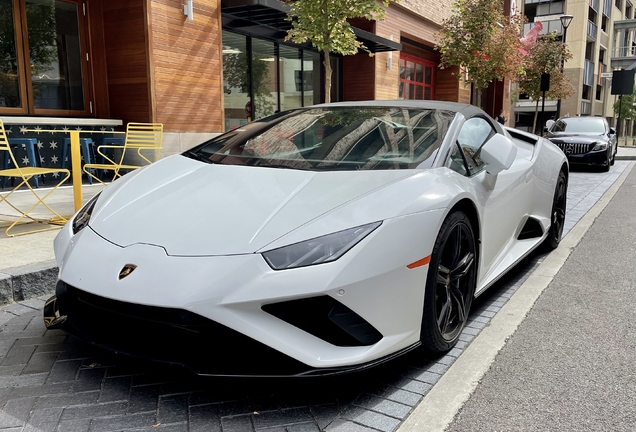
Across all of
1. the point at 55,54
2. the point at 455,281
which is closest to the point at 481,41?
the point at 55,54

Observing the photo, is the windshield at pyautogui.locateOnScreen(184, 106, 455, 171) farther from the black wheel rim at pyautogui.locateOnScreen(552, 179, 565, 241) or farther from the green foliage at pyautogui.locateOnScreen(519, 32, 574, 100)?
the green foliage at pyautogui.locateOnScreen(519, 32, 574, 100)

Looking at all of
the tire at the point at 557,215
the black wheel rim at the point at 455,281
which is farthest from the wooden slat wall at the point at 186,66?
the black wheel rim at the point at 455,281

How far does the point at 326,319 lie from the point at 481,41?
55.1 feet

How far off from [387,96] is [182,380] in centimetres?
1561

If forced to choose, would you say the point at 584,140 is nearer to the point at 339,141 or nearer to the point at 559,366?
the point at 339,141

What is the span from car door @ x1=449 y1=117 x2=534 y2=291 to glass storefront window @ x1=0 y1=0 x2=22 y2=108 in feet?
25.4

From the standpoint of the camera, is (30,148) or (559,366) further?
(30,148)

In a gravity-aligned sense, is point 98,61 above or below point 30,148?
above

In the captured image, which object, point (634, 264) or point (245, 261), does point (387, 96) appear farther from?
point (245, 261)

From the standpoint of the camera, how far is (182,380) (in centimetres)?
255

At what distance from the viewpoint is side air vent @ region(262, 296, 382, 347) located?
6.94ft

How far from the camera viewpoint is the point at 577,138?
45.7 ft

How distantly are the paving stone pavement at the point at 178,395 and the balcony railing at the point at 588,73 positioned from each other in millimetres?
47923

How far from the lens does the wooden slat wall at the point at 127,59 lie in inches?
371
